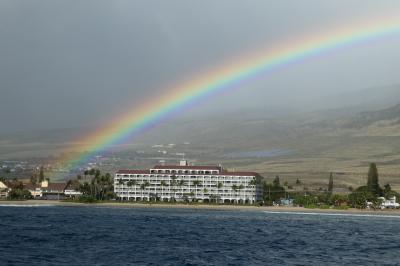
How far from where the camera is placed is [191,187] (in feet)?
556

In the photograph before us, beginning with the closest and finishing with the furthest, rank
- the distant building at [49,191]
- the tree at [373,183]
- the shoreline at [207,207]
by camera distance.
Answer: the shoreline at [207,207]
the tree at [373,183]
the distant building at [49,191]

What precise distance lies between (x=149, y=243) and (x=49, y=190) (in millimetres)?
127393

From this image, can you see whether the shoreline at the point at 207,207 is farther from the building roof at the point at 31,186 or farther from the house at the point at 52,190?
the building roof at the point at 31,186

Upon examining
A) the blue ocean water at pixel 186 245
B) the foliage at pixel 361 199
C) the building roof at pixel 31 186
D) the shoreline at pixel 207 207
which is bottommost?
the blue ocean water at pixel 186 245

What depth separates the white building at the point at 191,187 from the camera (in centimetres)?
16662

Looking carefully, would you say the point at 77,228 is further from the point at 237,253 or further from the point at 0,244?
the point at 237,253

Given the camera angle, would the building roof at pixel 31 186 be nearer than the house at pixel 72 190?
No

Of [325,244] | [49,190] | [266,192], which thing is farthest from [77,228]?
[49,190]

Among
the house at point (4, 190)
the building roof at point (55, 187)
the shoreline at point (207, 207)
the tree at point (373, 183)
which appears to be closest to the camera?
the shoreline at point (207, 207)

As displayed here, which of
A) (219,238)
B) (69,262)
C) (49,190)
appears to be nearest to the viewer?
(69,262)

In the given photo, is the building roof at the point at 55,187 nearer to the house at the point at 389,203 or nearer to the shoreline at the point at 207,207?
the shoreline at the point at 207,207

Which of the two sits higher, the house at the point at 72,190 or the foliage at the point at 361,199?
the house at the point at 72,190

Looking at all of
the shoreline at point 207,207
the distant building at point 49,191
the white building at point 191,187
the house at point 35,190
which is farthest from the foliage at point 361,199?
the house at point 35,190

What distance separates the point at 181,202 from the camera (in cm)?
15975
